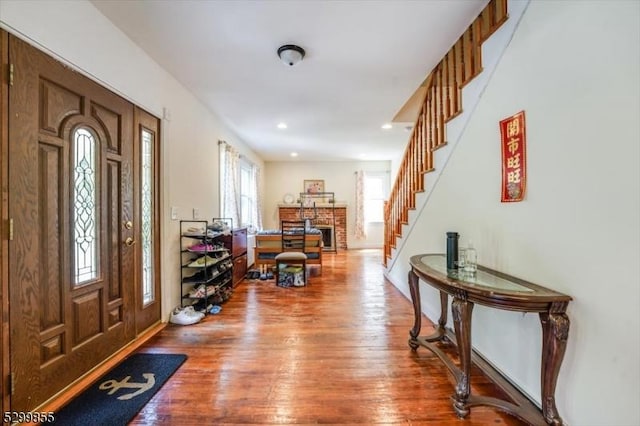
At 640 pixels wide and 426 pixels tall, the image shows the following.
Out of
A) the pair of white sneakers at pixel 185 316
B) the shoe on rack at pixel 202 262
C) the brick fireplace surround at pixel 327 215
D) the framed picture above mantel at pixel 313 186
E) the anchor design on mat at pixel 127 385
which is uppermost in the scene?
the framed picture above mantel at pixel 313 186

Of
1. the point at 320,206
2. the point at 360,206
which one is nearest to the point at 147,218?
the point at 320,206

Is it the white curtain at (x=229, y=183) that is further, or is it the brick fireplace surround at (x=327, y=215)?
the brick fireplace surround at (x=327, y=215)

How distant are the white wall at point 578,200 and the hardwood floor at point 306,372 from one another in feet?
1.61

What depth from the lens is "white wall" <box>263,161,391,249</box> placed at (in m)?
7.98

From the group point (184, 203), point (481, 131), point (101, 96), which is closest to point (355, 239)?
point (184, 203)

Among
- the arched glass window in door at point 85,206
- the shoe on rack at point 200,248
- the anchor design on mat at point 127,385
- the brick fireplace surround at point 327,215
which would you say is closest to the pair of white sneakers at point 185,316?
the shoe on rack at point 200,248

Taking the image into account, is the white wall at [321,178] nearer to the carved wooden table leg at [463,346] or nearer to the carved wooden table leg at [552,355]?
the carved wooden table leg at [463,346]

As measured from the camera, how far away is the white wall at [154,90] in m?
1.54

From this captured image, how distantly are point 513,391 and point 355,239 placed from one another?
20.9ft

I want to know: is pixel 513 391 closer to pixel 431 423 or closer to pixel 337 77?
pixel 431 423

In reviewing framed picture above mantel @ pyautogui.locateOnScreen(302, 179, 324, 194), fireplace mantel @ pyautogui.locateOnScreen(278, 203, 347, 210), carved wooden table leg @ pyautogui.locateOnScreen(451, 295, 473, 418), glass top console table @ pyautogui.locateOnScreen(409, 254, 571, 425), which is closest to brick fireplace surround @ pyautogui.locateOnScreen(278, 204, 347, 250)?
fireplace mantel @ pyautogui.locateOnScreen(278, 203, 347, 210)

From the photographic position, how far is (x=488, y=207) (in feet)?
6.39

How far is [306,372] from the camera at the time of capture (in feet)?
6.33

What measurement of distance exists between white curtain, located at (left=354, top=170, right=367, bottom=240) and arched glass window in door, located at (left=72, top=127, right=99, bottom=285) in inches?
260
